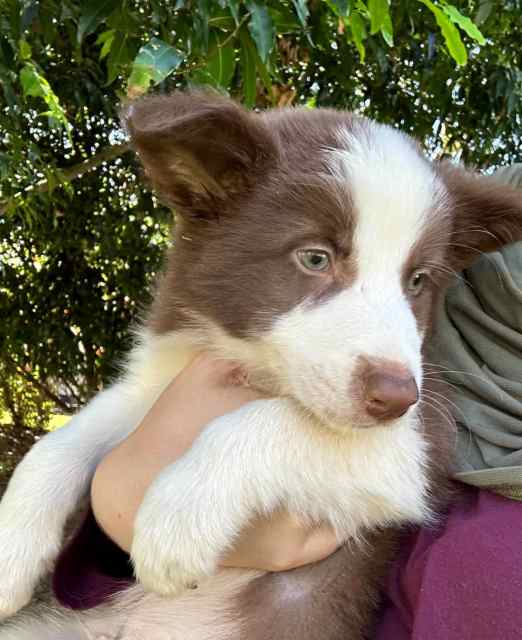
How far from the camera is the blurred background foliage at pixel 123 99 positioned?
248 centimetres

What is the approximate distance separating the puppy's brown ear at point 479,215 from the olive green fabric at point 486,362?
1.8 inches

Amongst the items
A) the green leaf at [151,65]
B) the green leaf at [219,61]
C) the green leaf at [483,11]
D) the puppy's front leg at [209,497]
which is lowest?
the puppy's front leg at [209,497]

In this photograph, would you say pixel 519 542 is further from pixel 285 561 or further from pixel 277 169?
pixel 277 169

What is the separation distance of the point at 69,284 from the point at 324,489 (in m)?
5.42

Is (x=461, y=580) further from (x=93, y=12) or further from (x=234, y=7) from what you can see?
(x=93, y=12)

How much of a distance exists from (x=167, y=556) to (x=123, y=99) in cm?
131

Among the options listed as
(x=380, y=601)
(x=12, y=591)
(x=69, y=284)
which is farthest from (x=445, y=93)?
(x=12, y=591)

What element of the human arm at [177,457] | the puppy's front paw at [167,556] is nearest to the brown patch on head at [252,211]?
the human arm at [177,457]

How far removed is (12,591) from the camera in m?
2.08

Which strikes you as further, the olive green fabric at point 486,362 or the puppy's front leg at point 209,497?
the olive green fabric at point 486,362

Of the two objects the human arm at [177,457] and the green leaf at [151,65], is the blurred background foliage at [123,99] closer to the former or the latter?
the green leaf at [151,65]

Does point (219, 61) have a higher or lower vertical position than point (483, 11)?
higher

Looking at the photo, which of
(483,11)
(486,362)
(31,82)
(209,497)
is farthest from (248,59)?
(483,11)

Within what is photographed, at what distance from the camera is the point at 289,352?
1.88 meters
